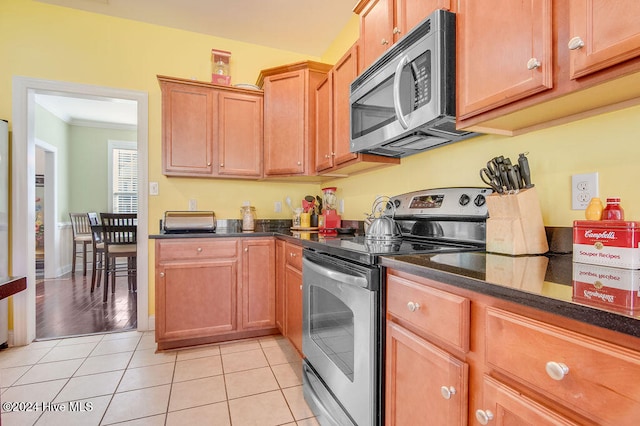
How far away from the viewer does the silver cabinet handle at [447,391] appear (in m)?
0.80

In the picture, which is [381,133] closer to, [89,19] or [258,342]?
[258,342]

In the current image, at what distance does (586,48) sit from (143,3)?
2928mm

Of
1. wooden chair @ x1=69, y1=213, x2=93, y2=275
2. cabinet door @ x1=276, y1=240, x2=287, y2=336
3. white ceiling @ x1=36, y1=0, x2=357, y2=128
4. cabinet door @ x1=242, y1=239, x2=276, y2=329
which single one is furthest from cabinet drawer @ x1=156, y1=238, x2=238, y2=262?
wooden chair @ x1=69, y1=213, x2=93, y2=275

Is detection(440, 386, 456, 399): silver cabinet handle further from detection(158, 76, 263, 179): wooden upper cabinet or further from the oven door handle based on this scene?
detection(158, 76, 263, 179): wooden upper cabinet

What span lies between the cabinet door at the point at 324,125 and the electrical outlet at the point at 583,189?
58.7 inches

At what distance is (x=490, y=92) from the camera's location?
1034 mm

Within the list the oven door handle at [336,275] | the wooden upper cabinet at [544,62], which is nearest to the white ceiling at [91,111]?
the oven door handle at [336,275]

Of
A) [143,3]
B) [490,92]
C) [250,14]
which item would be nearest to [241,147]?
[250,14]

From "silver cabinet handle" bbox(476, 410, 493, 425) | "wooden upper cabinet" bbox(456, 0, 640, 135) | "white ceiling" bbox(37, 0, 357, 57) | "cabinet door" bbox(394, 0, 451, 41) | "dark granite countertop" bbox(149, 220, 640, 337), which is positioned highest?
"white ceiling" bbox(37, 0, 357, 57)

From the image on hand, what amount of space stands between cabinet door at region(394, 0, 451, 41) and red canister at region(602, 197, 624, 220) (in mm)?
881

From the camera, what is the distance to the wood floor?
2740mm

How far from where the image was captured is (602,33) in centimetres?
75

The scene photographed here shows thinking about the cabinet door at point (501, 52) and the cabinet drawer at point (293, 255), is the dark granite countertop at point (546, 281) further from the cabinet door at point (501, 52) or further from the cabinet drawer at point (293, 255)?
the cabinet drawer at point (293, 255)

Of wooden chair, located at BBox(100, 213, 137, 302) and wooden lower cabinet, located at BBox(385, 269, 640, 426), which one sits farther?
wooden chair, located at BBox(100, 213, 137, 302)
